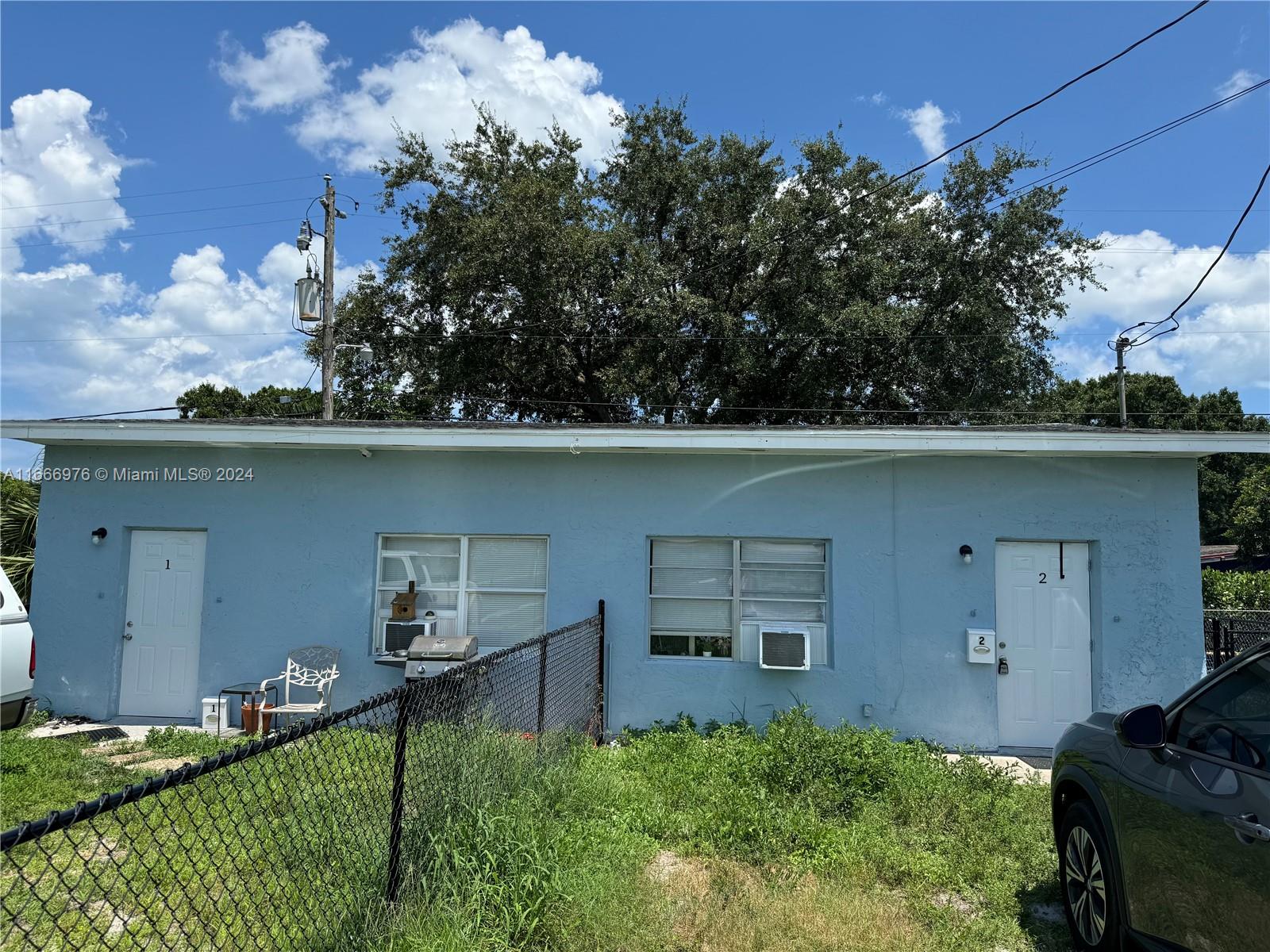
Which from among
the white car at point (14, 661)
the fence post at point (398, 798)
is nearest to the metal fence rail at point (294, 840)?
the fence post at point (398, 798)

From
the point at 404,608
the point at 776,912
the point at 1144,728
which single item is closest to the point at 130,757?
the point at 404,608

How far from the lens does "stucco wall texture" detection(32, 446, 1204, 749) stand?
800 cm

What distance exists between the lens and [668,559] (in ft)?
27.9

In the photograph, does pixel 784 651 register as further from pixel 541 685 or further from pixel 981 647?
pixel 541 685

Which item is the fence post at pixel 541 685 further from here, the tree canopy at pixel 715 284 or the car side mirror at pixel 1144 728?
the tree canopy at pixel 715 284

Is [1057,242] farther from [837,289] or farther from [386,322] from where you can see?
[386,322]

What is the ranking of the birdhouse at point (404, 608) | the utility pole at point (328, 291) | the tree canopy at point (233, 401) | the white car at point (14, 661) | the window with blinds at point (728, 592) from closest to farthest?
the white car at point (14, 661) → the window with blinds at point (728, 592) → the birdhouse at point (404, 608) → the utility pole at point (328, 291) → the tree canopy at point (233, 401)

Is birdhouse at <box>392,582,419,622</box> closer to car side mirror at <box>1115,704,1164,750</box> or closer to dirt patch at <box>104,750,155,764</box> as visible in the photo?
dirt patch at <box>104,750,155,764</box>

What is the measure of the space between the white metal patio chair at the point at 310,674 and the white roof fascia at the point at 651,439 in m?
2.14

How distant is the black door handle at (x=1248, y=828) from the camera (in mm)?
2627

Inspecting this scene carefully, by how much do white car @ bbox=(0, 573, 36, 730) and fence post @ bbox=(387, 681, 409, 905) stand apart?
494 cm

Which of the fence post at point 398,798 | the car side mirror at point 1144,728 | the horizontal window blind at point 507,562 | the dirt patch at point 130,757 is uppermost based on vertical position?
the horizontal window blind at point 507,562

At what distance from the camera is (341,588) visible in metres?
8.58

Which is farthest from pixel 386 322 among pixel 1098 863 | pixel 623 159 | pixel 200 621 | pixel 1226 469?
pixel 1226 469
